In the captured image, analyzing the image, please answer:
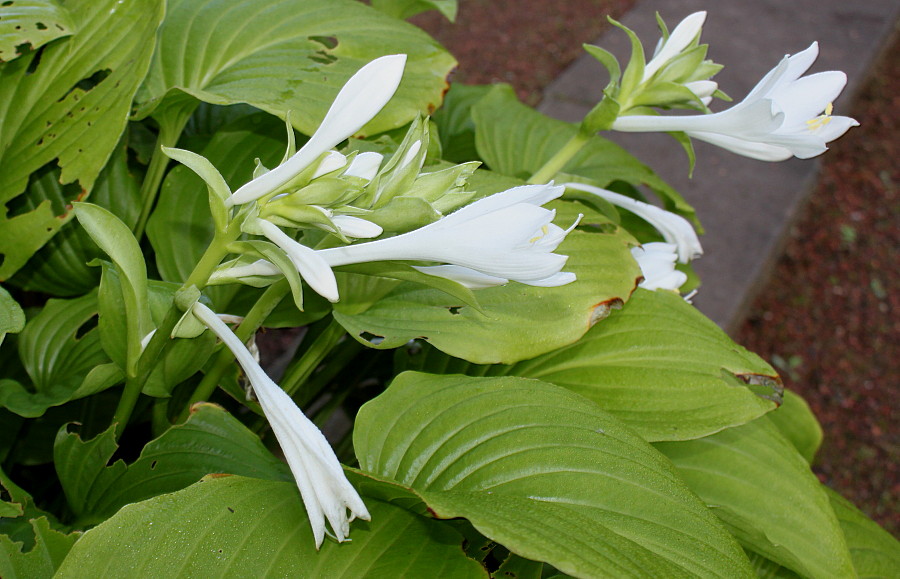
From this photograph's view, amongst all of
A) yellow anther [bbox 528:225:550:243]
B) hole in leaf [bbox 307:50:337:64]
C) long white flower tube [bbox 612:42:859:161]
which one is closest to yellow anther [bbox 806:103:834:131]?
long white flower tube [bbox 612:42:859:161]

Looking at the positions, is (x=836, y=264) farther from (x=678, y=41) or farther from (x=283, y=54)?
→ (x=283, y=54)

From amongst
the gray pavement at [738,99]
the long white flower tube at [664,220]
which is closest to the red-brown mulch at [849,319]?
the gray pavement at [738,99]

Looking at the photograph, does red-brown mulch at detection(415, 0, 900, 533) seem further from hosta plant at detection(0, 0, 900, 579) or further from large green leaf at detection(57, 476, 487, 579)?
large green leaf at detection(57, 476, 487, 579)

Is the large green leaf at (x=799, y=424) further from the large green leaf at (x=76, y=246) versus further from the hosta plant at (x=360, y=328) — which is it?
the large green leaf at (x=76, y=246)

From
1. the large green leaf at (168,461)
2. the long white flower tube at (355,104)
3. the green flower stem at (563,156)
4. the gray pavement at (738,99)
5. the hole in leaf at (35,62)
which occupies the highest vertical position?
the long white flower tube at (355,104)

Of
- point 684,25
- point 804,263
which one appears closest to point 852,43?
point 804,263

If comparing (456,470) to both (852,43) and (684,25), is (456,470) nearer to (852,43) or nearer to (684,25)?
(684,25)

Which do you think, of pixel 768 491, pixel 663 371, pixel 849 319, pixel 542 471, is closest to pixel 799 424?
pixel 768 491
